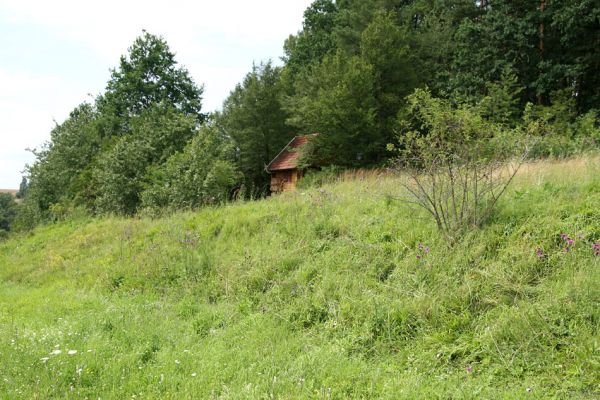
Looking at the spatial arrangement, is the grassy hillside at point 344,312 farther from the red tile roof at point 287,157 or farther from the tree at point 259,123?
the tree at point 259,123

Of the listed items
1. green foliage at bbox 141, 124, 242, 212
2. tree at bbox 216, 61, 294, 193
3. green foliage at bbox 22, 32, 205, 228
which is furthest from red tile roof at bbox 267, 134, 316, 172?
green foliage at bbox 141, 124, 242, 212

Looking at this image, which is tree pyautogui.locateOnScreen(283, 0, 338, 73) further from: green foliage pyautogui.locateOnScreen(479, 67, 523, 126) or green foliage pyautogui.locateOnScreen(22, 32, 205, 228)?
green foliage pyautogui.locateOnScreen(479, 67, 523, 126)

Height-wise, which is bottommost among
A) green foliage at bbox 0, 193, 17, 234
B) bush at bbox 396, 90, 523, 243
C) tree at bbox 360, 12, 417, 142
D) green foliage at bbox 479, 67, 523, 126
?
green foliage at bbox 0, 193, 17, 234

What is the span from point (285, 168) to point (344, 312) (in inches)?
861

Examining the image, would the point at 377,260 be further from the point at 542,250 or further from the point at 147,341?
the point at 147,341

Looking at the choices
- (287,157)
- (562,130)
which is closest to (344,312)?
(562,130)

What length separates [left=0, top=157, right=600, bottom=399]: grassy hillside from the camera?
3.36 m

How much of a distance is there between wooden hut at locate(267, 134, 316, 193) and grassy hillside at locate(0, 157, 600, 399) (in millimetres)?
17770

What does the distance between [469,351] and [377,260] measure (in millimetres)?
2009

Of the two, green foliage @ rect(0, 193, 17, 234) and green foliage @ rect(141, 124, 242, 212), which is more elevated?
green foliage @ rect(141, 124, 242, 212)

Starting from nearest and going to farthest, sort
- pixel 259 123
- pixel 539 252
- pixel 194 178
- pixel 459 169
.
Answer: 1. pixel 539 252
2. pixel 459 169
3. pixel 194 178
4. pixel 259 123

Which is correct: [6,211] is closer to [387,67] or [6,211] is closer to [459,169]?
[387,67]

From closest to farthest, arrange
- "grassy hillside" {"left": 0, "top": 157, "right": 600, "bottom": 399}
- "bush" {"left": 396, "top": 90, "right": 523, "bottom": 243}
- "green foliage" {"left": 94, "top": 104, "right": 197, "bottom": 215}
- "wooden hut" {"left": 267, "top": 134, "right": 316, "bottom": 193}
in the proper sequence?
1. "grassy hillside" {"left": 0, "top": 157, "right": 600, "bottom": 399}
2. "bush" {"left": 396, "top": 90, "right": 523, "bottom": 243}
3. "green foliage" {"left": 94, "top": 104, "right": 197, "bottom": 215}
4. "wooden hut" {"left": 267, "top": 134, "right": 316, "bottom": 193}

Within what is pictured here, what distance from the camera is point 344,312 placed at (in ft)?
Answer: 15.4
